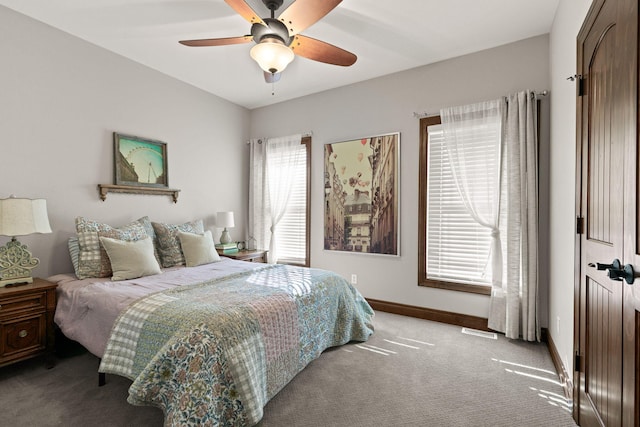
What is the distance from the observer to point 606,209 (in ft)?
4.53

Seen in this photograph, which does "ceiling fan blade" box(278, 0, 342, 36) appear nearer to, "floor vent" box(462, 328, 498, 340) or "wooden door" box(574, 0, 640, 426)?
"wooden door" box(574, 0, 640, 426)

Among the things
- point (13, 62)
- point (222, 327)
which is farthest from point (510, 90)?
point (13, 62)

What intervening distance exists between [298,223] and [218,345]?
9.49ft

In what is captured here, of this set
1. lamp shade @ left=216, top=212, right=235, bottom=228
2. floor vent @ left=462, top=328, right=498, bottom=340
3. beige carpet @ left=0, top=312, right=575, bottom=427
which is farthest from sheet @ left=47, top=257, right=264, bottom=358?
floor vent @ left=462, top=328, right=498, bottom=340

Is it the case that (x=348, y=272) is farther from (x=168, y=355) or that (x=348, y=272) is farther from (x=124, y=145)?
(x=124, y=145)

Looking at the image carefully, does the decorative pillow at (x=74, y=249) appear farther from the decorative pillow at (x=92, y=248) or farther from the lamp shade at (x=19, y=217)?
the lamp shade at (x=19, y=217)

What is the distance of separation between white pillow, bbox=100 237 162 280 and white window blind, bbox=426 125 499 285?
2.89m

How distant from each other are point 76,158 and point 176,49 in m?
1.47

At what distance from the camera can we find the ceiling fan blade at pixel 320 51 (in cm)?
221

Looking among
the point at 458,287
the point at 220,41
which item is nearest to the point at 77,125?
the point at 220,41

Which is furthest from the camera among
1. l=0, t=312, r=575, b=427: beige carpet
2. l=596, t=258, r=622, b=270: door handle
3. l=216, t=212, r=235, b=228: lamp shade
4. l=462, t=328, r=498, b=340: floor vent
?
l=216, t=212, r=235, b=228: lamp shade

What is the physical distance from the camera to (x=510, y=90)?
2.96 m

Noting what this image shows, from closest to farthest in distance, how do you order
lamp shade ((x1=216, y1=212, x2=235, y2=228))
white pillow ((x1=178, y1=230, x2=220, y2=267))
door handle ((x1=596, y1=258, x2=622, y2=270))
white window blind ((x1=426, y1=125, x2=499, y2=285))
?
door handle ((x1=596, y1=258, x2=622, y2=270))
white window blind ((x1=426, y1=125, x2=499, y2=285))
white pillow ((x1=178, y1=230, x2=220, y2=267))
lamp shade ((x1=216, y1=212, x2=235, y2=228))

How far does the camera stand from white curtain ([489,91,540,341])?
2.76 m
